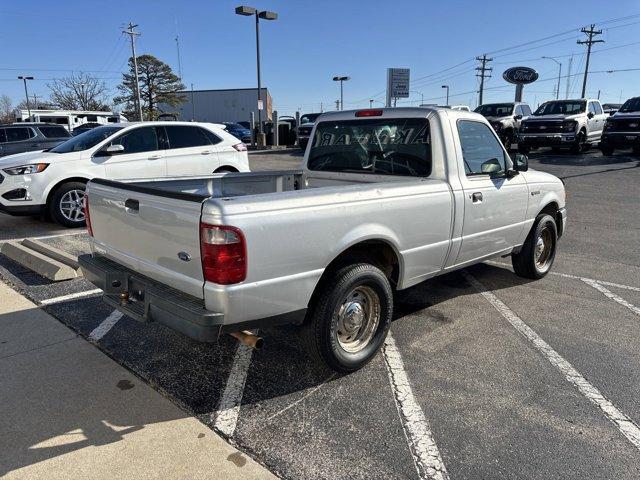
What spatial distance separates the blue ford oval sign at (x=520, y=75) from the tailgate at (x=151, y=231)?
35.6 metres

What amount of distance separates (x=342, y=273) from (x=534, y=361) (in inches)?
68.6

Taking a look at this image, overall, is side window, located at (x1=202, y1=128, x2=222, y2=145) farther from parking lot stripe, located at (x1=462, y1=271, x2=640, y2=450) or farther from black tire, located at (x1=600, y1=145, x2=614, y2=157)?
black tire, located at (x1=600, y1=145, x2=614, y2=157)

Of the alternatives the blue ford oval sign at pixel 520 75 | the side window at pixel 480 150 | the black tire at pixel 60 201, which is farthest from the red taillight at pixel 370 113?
the blue ford oval sign at pixel 520 75

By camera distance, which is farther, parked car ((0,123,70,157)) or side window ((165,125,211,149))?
parked car ((0,123,70,157))

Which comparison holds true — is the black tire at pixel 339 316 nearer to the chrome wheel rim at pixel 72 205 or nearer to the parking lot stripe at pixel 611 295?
the parking lot stripe at pixel 611 295

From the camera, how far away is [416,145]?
427 cm

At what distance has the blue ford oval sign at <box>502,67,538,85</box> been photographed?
33625 millimetres

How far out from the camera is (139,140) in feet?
27.5

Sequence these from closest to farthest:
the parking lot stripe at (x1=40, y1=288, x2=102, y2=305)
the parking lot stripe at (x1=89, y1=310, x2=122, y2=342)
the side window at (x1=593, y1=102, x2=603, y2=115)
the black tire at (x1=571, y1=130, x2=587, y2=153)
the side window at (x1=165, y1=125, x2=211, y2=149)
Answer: the parking lot stripe at (x1=89, y1=310, x2=122, y2=342) → the parking lot stripe at (x1=40, y1=288, x2=102, y2=305) → the side window at (x1=165, y1=125, x2=211, y2=149) → the black tire at (x1=571, y1=130, x2=587, y2=153) → the side window at (x1=593, y1=102, x2=603, y2=115)

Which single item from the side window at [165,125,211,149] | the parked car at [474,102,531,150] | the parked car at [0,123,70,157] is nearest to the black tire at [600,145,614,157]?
the parked car at [474,102,531,150]

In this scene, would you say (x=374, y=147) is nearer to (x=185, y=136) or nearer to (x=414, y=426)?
(x=414, y=426)

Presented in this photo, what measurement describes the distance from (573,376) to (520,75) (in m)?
35.0

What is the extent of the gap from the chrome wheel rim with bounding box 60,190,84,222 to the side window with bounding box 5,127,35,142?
7389 mm

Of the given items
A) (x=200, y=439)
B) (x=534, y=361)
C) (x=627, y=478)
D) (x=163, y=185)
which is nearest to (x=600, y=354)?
(x=534, y=361)
